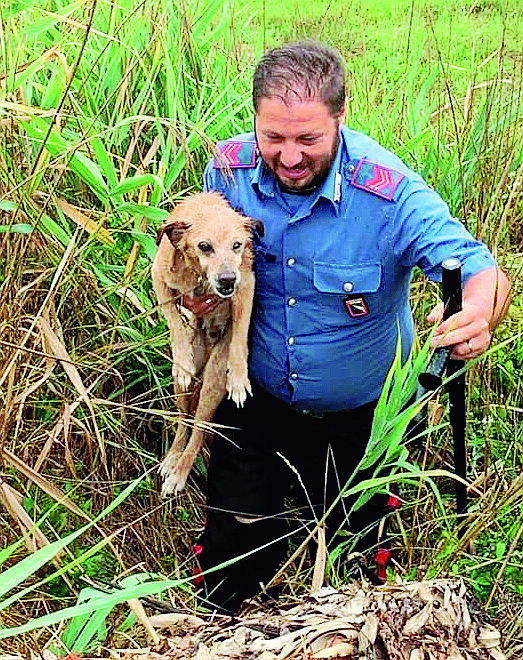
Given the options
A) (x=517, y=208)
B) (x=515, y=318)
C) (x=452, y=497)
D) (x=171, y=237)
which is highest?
(x=171, y=237)

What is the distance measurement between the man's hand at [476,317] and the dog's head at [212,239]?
1.69 feet

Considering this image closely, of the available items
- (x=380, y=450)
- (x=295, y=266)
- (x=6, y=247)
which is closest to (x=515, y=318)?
(x=295, y=266)

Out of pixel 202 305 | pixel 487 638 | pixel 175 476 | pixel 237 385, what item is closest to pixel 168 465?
pixel 175 476

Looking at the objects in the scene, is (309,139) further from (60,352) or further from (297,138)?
(60,352)

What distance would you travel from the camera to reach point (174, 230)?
241cm

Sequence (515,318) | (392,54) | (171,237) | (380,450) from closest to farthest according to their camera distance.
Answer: (380,450)
(171,237)
(515,318)
(392,54)

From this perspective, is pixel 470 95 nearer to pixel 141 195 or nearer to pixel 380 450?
pixel 141 195

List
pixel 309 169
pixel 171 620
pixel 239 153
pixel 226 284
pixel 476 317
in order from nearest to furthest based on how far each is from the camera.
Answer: pixel 171 620, pixel 476 317, pixel 226 284, pixel 309 169, pixel 239 153

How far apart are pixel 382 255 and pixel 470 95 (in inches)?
40.8

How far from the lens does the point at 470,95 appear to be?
130 inches

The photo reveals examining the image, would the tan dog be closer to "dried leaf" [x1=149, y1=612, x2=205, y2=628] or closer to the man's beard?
the man's beard

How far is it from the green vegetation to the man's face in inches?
9.8

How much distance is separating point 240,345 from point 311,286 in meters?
0.25

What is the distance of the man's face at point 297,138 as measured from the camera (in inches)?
92.5
